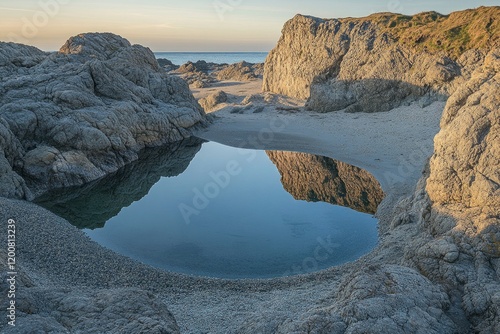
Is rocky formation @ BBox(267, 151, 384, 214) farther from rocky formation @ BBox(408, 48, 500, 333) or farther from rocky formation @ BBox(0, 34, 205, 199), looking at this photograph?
rocky formation @ BBox(0, 34, 205, 199)

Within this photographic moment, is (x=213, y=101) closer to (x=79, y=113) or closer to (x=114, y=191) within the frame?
(x=79, y=113)

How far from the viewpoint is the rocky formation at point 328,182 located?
92.5 ft

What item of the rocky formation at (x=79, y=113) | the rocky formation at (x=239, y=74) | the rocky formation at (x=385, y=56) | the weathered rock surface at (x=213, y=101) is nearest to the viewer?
the rocky formation at (x=79, y=113)

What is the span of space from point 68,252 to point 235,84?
71.8 m

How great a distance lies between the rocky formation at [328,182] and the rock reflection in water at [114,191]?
10.2 meters

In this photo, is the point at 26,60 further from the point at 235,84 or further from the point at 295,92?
the point at 235,84

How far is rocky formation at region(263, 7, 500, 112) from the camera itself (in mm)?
43844

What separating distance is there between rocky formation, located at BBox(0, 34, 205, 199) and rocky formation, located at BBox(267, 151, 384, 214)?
46.4ft

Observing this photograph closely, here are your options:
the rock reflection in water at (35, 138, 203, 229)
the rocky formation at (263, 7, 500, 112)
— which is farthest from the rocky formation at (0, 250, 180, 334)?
A: the rocky formation at (263, 7, 500, 112)

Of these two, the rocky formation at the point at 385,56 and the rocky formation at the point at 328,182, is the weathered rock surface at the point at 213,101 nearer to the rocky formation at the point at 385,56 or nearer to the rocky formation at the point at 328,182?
the rocky formation at the point at 385,56

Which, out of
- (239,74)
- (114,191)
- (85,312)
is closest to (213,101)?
(114,191)

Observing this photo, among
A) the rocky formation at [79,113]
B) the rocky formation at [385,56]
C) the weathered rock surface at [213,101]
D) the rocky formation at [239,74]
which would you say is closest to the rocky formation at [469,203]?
the rocky formation at [79,113]

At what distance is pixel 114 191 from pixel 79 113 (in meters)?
9.12

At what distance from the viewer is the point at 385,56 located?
49719 millimetres
